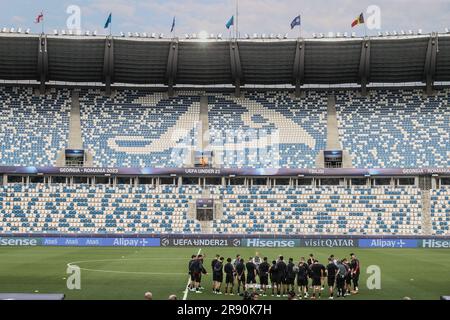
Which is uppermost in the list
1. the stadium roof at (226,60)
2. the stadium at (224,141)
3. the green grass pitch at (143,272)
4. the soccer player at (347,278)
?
the stadium roof at (226,60)

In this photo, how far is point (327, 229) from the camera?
67.5 metres

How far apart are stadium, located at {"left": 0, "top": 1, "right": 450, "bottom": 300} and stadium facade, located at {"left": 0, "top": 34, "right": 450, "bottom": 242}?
18cm

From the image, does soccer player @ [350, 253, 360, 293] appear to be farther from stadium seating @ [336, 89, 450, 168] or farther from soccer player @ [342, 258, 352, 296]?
stadium seating @ [336, 89, 450, 168]

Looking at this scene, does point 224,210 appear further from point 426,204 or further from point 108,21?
point 108,21

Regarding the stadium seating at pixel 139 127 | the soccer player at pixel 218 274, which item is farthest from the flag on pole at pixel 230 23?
the soccer player at pixel 218 274

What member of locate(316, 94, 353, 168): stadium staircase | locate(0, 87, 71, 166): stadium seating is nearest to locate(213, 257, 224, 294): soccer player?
locate(316, 94, 353, 168): stadium staircase

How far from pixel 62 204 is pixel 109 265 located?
31971 mm

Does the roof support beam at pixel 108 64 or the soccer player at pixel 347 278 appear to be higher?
the roof support beam at pixel 108 64

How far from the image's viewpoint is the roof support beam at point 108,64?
7425 centimetres

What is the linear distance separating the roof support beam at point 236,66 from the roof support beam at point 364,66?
49.5ft

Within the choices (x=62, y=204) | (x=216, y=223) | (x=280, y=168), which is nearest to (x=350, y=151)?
(x=280, y=168)

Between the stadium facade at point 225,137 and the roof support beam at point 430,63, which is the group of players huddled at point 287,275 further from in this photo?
the roof support beam at point 430,63

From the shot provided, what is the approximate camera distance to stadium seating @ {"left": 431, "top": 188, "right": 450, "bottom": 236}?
66688mm
